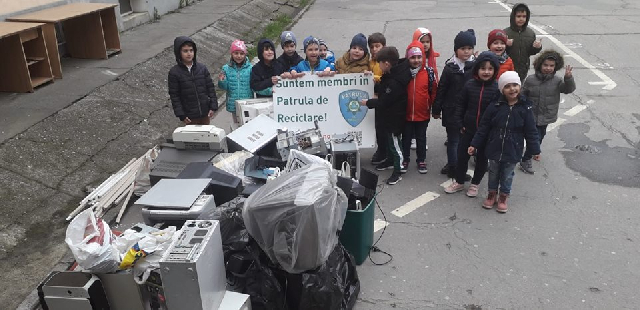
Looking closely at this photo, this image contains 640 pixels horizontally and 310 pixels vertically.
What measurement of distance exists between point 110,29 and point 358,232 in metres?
7.81

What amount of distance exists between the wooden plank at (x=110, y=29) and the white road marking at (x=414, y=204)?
712 cm

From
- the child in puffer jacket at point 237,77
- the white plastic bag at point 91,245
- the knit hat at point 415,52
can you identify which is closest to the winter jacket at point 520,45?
the knit hat at point 415,52

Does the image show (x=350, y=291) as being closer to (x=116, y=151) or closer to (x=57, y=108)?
(x=116, y=151)

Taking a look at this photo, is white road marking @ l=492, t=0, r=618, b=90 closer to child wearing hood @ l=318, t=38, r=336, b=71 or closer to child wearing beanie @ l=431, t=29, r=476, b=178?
child wearing beanie @ l=431, t=29, r=476, b=178

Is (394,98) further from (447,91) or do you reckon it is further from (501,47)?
(501,47)

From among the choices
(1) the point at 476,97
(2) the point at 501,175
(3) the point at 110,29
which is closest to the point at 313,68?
(1) the point at 476,97

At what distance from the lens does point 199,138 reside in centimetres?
530

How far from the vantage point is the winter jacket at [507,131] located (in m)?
4.84

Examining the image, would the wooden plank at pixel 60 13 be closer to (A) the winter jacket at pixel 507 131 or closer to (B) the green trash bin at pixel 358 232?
(B) the green trash bin at pixel 358 232

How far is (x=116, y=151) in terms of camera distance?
6465 mm

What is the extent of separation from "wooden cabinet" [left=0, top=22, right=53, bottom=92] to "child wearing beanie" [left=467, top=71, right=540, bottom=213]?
636 cm

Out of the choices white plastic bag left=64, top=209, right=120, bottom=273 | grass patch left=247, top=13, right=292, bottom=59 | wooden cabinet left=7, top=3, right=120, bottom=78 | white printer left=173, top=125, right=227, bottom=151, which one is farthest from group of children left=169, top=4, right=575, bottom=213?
grass patch left=247, top=13, right=292, bottom=59

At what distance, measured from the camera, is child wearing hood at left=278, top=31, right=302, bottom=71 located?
634cm

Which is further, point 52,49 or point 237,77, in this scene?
point 52,49
